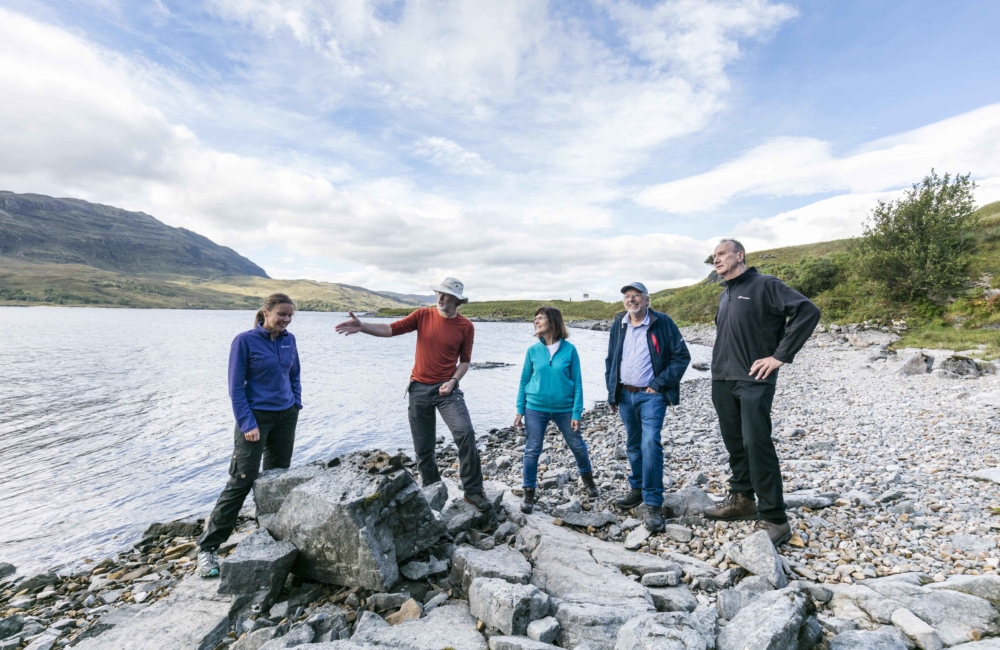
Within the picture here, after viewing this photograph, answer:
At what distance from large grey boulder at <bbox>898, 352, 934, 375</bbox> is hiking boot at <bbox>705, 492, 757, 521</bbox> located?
53.2 feet

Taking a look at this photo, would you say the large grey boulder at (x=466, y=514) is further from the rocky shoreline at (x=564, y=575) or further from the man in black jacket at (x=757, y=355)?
the man in black jacket at (x=757, y=355)

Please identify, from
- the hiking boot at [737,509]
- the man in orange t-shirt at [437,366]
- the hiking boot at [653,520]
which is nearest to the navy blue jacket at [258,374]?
the man in orange t-shirt at [437,366]

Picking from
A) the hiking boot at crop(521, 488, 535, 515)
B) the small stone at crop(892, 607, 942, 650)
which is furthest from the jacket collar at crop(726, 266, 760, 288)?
the hiking boot at crop(521, 488, 535, 515)

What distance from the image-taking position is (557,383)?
7.21m

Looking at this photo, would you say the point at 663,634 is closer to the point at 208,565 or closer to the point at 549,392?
the point at 549,392

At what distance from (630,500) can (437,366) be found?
12.1 feet

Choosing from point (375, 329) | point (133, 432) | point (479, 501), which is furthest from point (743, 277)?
point (133, 432)

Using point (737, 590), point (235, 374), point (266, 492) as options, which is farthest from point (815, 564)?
point (235, 374)

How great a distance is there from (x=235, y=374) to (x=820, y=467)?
9.99 metres

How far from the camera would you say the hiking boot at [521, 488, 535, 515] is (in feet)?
23.2

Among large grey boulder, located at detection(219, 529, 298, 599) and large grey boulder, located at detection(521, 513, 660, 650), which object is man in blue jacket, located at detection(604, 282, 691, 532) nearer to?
large grey boulder, located at detection(521, 513, 660, 650)

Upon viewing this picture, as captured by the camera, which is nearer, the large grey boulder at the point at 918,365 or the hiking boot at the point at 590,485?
the hiking boot at the point at 590,485

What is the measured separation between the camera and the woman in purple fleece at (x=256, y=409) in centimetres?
603

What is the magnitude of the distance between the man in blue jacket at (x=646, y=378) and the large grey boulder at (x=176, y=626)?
5.32 metres
